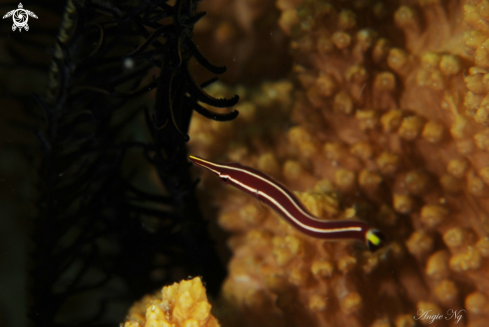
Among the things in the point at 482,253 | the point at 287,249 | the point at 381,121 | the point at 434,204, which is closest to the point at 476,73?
the point at 381,121

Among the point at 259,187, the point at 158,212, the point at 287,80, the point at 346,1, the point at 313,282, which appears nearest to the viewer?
the point at 259,187

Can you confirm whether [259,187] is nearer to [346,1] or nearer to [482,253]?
[482,253]

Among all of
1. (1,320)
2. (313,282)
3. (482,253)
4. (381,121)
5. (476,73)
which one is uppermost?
(476,73)

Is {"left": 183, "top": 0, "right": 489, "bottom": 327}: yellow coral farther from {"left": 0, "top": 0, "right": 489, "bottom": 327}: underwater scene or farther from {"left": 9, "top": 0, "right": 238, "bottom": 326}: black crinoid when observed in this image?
{"left": 9, "top": 0, "right": 238, "bottom": 326}: black crinoid

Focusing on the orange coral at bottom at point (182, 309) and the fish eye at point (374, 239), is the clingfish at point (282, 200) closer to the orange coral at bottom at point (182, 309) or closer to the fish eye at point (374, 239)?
the fish eye at point (374, 239)

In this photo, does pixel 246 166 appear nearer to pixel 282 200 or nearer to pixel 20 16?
pixel 282 200

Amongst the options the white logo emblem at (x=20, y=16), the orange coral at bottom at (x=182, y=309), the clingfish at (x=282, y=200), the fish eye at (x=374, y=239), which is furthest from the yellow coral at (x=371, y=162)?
the white logo emblem at (x=20, y=16)
